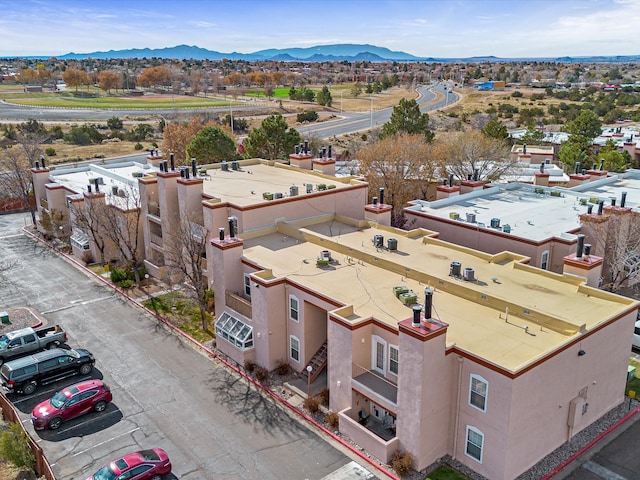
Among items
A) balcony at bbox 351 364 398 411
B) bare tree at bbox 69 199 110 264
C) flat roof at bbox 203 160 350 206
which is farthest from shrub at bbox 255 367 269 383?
bare tree at bbox 69 199 110 264

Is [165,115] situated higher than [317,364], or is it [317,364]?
[165,115]

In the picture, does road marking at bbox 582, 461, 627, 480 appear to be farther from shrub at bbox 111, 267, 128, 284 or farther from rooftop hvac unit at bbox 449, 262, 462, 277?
shrub at bbox 111, 267, 128, 284

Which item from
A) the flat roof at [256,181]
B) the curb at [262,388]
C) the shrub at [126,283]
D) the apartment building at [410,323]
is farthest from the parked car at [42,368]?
the flat roof at [256,181]

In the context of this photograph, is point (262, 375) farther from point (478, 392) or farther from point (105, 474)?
point (478, 392)

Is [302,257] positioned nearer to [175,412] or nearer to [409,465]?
[175,412]

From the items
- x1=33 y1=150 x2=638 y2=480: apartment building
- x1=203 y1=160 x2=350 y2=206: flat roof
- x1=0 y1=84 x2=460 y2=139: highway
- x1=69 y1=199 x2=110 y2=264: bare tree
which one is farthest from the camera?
x1=0 y1=84 x2=460 y2=139: highway

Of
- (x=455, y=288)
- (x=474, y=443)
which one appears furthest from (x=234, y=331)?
(x=474, y=443)
